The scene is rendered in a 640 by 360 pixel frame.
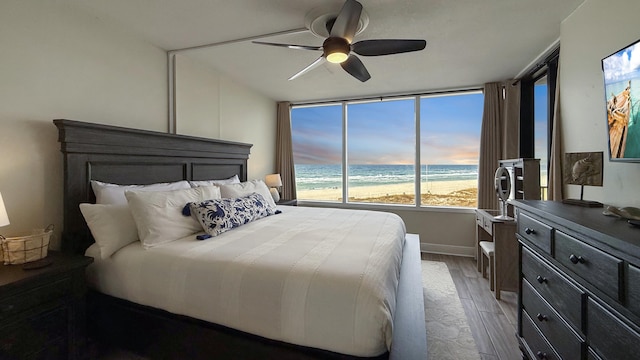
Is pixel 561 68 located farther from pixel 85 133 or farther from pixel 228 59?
pixel 85 133

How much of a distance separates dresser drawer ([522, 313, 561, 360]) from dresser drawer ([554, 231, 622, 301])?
50 cm

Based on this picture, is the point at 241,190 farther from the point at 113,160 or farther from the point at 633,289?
the point at 633,289

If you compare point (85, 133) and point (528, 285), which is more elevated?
point (85, 133)

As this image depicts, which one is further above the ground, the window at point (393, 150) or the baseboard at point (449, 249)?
the window at point (393, 150)

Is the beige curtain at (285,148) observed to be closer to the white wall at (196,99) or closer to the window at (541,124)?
the white wall at (196,99)

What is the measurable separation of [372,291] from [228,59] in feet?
9.51

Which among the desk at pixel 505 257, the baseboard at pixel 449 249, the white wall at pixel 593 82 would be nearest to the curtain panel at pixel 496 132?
the baseboard at pixel 449 249

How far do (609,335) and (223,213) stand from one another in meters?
2.14

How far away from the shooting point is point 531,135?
3459 millimetres

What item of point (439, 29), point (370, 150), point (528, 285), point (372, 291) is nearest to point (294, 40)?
point (439, 29)

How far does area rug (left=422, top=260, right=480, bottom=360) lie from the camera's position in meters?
1.85

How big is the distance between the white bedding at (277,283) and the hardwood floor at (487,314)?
105cm

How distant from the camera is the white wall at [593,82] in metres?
1.51

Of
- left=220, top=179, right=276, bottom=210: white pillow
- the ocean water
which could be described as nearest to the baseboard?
the ocean water
